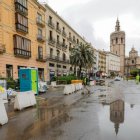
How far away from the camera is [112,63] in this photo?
114 m

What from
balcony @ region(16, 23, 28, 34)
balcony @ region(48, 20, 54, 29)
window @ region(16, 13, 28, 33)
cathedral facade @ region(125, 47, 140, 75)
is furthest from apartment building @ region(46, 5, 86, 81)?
cathedral facade @ region(125, 47, 140, 75)

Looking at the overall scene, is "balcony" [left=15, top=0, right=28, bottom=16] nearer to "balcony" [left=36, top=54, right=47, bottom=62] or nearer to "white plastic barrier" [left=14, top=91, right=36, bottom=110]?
"balcony" [left=36, top=54, right=47, bottom=62]

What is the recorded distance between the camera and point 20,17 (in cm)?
2652

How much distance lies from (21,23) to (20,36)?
1897 mm

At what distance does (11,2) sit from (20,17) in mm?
2298

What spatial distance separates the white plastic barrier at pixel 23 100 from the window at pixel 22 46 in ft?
50.7

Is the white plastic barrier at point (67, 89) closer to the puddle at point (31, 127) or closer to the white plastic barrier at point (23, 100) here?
the white plastic barrier at point (23, 100)

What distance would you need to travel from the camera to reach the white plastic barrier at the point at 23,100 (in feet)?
33.7

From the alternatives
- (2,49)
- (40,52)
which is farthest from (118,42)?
(2,49)

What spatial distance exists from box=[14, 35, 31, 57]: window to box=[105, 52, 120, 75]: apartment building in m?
83.4

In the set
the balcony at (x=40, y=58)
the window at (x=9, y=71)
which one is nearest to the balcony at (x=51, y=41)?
the balcony at (x=40, y=58)

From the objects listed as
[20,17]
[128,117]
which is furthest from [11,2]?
[128,117]

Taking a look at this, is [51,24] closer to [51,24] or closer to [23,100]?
[51,24]

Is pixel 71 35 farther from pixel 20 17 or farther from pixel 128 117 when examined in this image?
pixel 128 117
